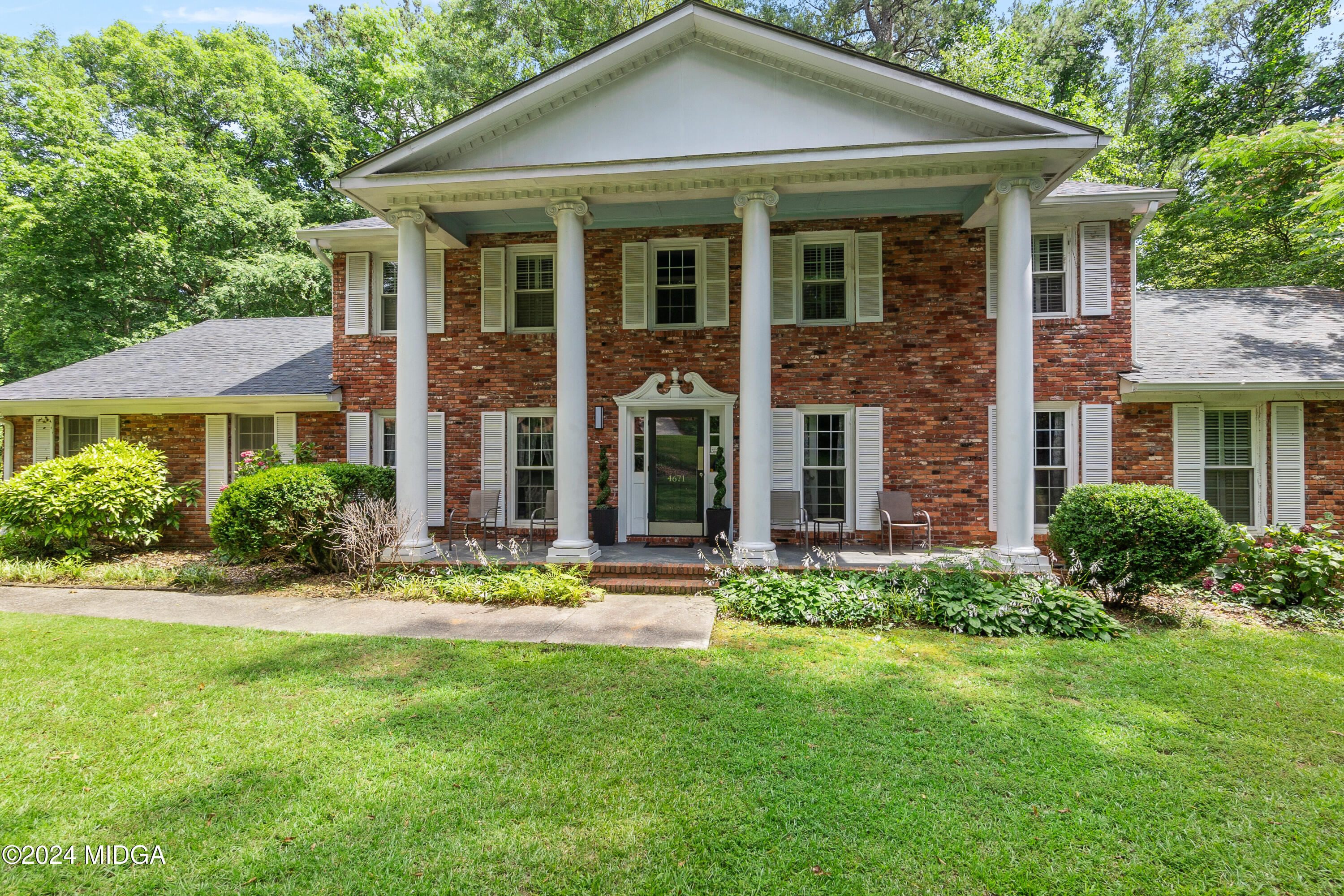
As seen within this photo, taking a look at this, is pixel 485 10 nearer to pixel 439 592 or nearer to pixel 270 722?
pixel 439 592

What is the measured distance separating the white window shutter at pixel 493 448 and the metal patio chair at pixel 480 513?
168 mm

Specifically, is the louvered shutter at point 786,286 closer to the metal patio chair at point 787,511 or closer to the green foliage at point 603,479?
the metal patio chair at point 787,511

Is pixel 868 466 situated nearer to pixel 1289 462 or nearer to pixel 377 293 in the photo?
pixel 1289 462

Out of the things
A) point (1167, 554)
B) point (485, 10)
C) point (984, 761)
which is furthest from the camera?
point (485, 10)

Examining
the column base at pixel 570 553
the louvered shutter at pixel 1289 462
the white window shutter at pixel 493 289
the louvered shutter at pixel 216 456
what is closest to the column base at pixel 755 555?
the column base at pixel 570 553

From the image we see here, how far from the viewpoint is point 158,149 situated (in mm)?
17219

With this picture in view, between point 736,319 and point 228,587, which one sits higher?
point 736,319

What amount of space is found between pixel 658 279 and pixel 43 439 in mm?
11915

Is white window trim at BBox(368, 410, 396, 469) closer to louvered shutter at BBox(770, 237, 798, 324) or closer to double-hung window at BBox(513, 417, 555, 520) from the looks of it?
double-hung window at BBox(513, 417, 555, 520)

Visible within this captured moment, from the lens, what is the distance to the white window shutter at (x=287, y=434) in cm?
1023

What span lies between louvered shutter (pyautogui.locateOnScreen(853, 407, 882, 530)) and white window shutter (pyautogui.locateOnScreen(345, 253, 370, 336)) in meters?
8.47

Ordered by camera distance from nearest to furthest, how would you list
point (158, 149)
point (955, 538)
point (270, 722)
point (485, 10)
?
point (270, 722) < point (955, 538) < point (158, 149) < point (485, 10)

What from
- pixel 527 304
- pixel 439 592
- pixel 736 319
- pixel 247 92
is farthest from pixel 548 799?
pixel 247 92

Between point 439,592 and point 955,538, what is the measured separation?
7.42 m
